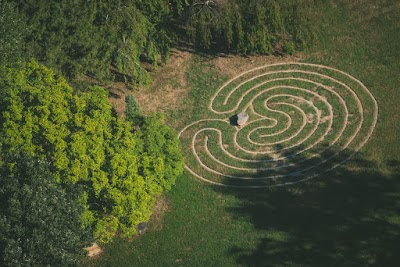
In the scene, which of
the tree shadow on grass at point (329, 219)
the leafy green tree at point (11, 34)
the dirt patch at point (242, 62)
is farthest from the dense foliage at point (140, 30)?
the tree shadow on grass at point (329, 219)

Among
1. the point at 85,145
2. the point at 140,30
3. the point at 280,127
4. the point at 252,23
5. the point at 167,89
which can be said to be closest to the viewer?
the point at 85,145

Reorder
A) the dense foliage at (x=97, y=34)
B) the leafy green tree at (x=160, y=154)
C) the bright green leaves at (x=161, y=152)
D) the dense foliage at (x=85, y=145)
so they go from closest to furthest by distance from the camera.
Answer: the dense foliage at (x=85, y=145) → the leafy green tree at (x=160, y=154) → the bright green leaves at (x=161, y=152) → the dense foliage at (x=97, y=34)

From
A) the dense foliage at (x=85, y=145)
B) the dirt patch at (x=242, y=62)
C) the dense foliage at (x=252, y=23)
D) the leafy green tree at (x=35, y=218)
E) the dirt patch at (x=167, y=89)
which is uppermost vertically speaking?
the dense foliage at (x=252, y=23)

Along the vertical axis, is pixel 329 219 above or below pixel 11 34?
below

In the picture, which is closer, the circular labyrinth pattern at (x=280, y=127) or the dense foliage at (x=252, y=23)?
the circular labyrinth pattern at (x=280, y=127)

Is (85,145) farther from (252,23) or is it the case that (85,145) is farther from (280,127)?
(252,23)

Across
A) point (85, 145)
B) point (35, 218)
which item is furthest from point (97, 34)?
point (35, 218)

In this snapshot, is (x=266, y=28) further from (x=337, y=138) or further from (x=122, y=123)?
(x=122, y=123)

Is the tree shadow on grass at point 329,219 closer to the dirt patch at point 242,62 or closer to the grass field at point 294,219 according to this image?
the grass field at point 294,219
